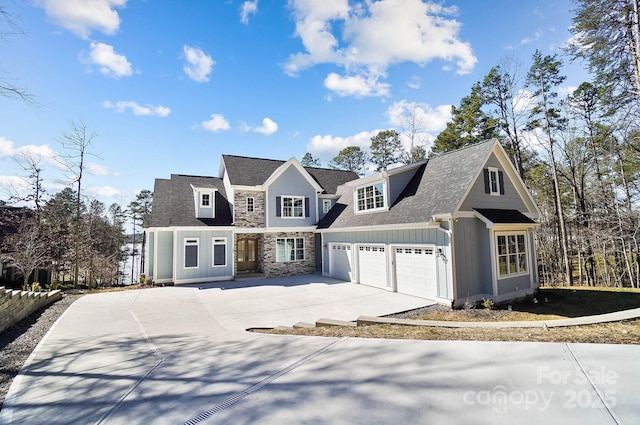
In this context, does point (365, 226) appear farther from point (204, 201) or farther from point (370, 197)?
point (204, 201)

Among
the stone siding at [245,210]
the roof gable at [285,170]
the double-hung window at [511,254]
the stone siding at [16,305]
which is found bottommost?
the stone siding at [16,305]

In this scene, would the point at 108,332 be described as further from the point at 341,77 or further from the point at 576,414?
the point at 341,77

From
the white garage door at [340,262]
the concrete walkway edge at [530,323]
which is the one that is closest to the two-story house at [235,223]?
the white garage door at [340,262]

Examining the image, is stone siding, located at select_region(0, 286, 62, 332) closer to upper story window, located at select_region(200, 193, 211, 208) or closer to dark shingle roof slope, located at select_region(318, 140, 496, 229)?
upper story window, located at select_region(200, 193, 211, 208)

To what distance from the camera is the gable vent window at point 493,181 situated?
11555 mm

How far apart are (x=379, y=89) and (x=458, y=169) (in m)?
6.46

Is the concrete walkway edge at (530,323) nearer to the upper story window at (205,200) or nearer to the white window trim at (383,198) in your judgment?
the white window trim at (383,198)

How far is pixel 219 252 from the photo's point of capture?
1633 cm

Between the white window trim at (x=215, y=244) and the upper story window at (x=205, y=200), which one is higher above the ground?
the upper story window at (x=205, y=200)

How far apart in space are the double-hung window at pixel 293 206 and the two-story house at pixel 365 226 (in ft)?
0.21

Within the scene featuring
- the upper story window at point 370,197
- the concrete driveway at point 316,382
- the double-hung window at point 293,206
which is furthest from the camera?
the double-hung window at point 293,206

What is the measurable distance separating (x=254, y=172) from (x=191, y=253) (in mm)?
6159

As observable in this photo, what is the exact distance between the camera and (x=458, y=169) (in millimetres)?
11852

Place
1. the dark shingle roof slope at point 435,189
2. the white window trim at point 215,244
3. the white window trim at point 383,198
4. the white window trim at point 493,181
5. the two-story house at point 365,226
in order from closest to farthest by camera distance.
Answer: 1. the two-story house at point 365,226
2. the dark shingle roof slope at point 435,189
3. the white window trim at point 493,181
4. the white window trim at point 383,198
5. the white window trim at point 215,244
